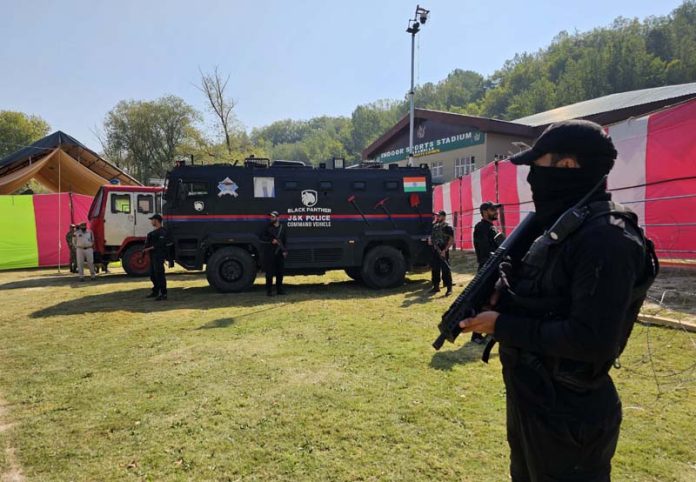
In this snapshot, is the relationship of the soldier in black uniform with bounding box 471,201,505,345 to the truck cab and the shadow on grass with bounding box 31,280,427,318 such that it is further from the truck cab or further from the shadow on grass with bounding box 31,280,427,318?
the truck cab

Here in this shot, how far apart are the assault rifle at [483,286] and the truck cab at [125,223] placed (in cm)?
1287

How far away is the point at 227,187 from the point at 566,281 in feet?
29.3

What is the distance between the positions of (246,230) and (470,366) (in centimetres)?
634

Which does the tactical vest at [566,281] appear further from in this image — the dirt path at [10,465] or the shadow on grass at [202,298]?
the shadow on grass at [202,298]

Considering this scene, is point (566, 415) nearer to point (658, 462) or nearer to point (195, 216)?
point (658, 462)

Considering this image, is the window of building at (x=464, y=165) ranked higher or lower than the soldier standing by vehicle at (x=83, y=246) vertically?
higher

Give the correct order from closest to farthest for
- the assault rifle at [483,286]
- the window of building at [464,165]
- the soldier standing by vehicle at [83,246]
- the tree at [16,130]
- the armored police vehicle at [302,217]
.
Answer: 1. the assault rifle at [483,286]
2. the armored police vehicle at [302,217]
3. the soldier standing by vehicle at [83,246]
4. the window of building at [464,165]
5. the tree at [16,130]

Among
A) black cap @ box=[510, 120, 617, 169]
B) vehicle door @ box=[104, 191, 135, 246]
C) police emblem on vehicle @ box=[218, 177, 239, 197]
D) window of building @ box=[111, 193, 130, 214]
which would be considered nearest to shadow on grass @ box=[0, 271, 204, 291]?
vehicle door @ box=[104, 191, 135, 246]

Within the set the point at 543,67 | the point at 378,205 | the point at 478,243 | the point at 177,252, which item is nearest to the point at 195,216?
the point at 177,252

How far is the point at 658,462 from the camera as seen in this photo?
2.95 meters

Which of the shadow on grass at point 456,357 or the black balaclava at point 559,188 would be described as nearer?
the black balaclava at point 559,188

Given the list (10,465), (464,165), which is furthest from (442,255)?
(464,165)

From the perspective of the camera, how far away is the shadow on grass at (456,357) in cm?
487

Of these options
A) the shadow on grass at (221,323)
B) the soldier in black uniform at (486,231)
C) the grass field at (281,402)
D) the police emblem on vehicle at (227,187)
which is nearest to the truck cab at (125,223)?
the police emblem on vehicle at (227,187)
